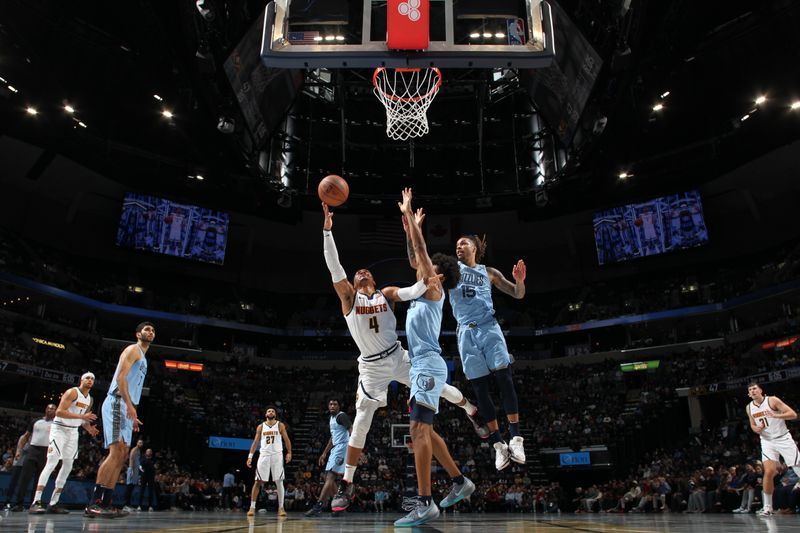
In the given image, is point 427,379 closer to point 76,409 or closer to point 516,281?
point 516,281

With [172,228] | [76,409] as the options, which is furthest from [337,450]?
[172,228]

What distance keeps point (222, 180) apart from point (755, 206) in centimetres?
2695

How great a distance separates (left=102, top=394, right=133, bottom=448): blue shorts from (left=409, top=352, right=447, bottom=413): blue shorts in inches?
147

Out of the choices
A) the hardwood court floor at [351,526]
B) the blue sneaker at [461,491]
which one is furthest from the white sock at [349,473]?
the blue sneaker at [461,491]

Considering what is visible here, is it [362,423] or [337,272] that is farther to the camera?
[362,423]

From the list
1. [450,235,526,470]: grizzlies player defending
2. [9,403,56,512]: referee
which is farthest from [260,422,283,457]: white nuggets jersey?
[450,235,526,470]: grizzlies player defending

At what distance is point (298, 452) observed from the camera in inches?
1070

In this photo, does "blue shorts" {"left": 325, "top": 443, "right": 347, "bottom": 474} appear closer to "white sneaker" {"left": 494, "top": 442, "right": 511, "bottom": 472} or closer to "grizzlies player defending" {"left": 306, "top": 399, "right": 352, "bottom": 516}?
"grizzlies player defending" {"left": 306, "top": 399, "right": 352, "bottom": 516}

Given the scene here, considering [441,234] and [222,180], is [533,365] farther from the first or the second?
[222,180]

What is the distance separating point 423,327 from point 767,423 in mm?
7746

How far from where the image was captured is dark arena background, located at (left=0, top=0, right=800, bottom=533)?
14.3 m

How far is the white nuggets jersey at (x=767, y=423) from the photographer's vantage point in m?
10.1

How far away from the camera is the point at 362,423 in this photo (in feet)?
20.1

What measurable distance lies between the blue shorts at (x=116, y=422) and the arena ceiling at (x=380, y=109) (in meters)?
10.2
